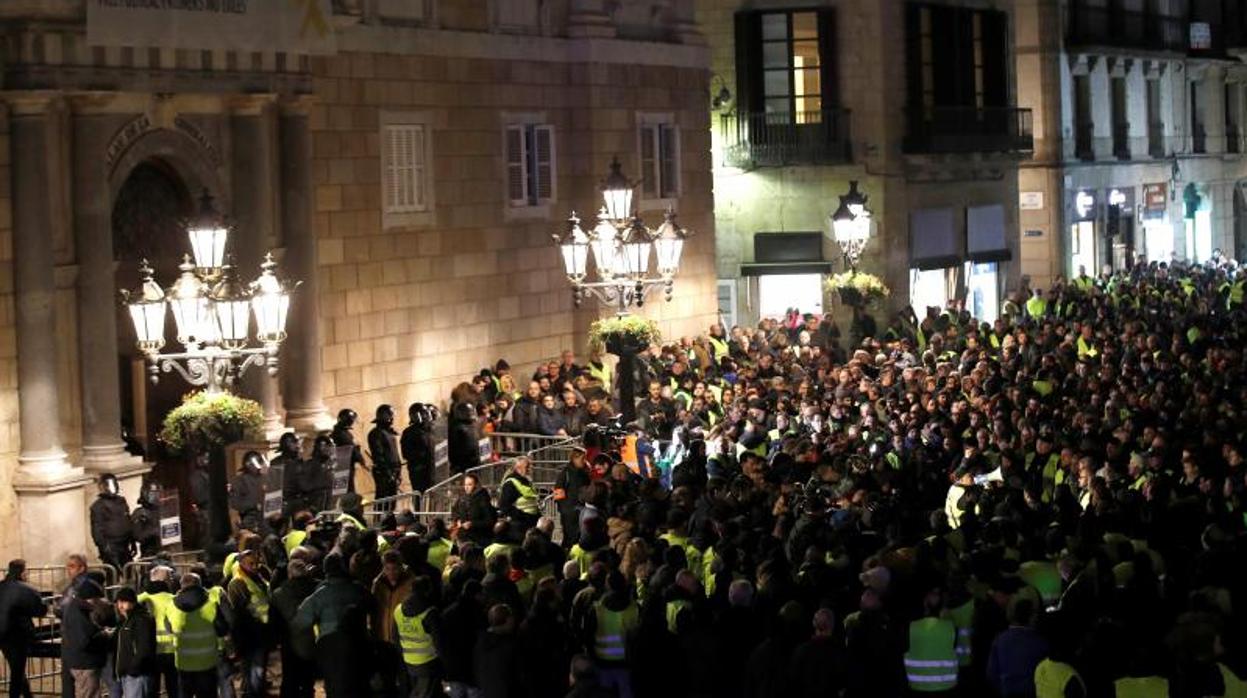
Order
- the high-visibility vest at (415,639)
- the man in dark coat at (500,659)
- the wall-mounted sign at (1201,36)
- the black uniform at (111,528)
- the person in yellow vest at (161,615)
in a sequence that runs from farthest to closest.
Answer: the wall-mounted sign at (1201,36)
the black uniform at (111,528)
the person in yellow vest at (161,615)
the high-visibility vest at (415,639)
the man in dark coat at (500,659)

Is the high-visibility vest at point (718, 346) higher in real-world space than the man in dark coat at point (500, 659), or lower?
higher

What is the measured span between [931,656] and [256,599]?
19.7 feet

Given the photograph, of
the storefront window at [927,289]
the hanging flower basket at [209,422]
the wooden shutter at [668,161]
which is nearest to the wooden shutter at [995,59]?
the storefront window at [927,289]

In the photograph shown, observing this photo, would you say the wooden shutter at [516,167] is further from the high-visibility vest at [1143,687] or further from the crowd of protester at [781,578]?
the high-visibility vest at [1143,687]

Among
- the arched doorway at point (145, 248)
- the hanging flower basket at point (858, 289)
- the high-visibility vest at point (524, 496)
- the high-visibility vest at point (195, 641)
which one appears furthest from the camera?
the hanging flower basket at point (858, 289)

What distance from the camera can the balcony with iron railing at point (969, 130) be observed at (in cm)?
5072

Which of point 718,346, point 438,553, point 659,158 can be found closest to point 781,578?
point 438,553

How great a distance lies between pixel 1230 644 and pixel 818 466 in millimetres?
9176

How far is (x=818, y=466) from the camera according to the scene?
2486 cm

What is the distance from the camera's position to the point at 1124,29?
65.5 meters

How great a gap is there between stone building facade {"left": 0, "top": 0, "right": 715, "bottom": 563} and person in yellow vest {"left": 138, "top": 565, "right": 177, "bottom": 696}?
6186mm

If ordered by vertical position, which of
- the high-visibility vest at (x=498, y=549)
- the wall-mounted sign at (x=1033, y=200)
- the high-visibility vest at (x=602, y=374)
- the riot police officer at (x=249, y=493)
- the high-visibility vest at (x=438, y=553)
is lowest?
the high-visibility vest at (x=438, y=553)

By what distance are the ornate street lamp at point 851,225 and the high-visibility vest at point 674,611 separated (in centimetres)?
2484

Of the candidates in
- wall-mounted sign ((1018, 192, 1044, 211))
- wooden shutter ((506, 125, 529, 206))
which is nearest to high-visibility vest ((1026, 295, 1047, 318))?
wooden shutter ((506, 125, 529, 206))
